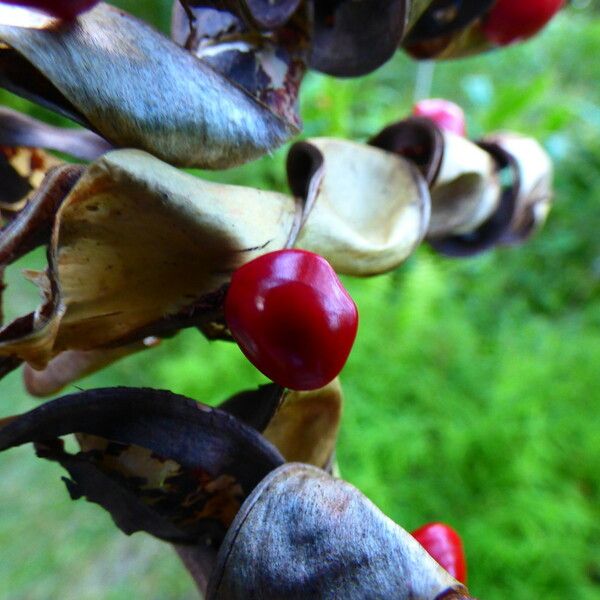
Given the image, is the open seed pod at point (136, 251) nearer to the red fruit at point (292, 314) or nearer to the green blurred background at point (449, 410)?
the red fruit at point (292, 314)

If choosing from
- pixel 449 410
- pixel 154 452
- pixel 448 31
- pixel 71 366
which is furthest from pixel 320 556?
pixel 449 410

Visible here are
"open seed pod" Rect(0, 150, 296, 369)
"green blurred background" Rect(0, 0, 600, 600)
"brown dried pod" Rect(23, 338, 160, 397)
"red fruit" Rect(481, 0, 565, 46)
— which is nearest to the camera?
"open seed pod" Rect(0, 150, 296, 369)

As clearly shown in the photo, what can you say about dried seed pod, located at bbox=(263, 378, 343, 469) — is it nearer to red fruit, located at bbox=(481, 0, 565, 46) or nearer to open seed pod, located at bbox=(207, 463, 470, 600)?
open seed pod, located at bbox=(207, 463, 470, 600)

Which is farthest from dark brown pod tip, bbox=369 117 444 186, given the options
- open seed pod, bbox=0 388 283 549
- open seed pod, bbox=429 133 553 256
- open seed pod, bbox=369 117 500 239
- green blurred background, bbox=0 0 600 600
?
green blurred background, bbox=0 0 600 600

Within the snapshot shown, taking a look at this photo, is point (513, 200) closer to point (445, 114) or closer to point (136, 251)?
point (445, 114)

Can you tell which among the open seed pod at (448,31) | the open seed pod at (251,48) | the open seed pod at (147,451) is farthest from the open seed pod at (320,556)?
the open seed pod at (448,31)
